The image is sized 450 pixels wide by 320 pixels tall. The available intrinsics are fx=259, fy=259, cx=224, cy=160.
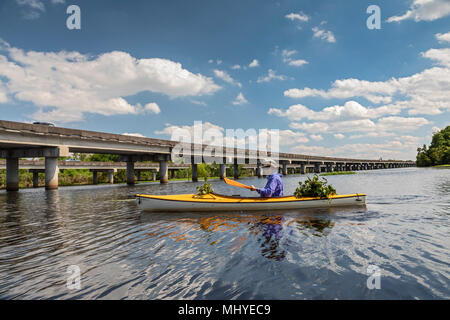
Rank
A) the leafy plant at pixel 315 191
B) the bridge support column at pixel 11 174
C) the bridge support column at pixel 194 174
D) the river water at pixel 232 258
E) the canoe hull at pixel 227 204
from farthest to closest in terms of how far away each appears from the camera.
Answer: the bridge support column at pixel 194 174
the bridge support column at pixel 11 174
the leafy plant at pixel 315 191
the canoe hull at pixel 227 204
the river water at pixel 232 258

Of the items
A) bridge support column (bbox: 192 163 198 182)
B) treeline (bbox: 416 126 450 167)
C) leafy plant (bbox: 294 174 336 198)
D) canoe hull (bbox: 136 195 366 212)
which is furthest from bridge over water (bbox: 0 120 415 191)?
treeline (bbox: 416 126 450 167)

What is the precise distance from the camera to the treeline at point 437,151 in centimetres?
10276

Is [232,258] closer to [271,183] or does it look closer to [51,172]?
[271,183]

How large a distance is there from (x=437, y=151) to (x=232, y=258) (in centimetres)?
13259

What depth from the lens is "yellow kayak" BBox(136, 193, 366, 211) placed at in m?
12.1

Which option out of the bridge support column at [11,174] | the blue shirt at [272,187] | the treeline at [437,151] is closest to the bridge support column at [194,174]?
the bridge support column at [11,174]

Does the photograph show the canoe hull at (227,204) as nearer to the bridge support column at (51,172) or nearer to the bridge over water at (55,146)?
the bridge over water at (55,146)

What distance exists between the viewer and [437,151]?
10606 cm

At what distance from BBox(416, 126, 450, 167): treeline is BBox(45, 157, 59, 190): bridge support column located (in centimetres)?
12663

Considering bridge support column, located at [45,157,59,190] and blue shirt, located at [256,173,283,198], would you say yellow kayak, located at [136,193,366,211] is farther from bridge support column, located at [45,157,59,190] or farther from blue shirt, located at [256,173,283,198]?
bridge support column, located at [45,157,59,190]

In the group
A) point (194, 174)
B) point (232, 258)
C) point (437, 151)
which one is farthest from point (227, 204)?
point (437, 151)

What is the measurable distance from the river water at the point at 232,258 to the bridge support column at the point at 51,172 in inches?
869
